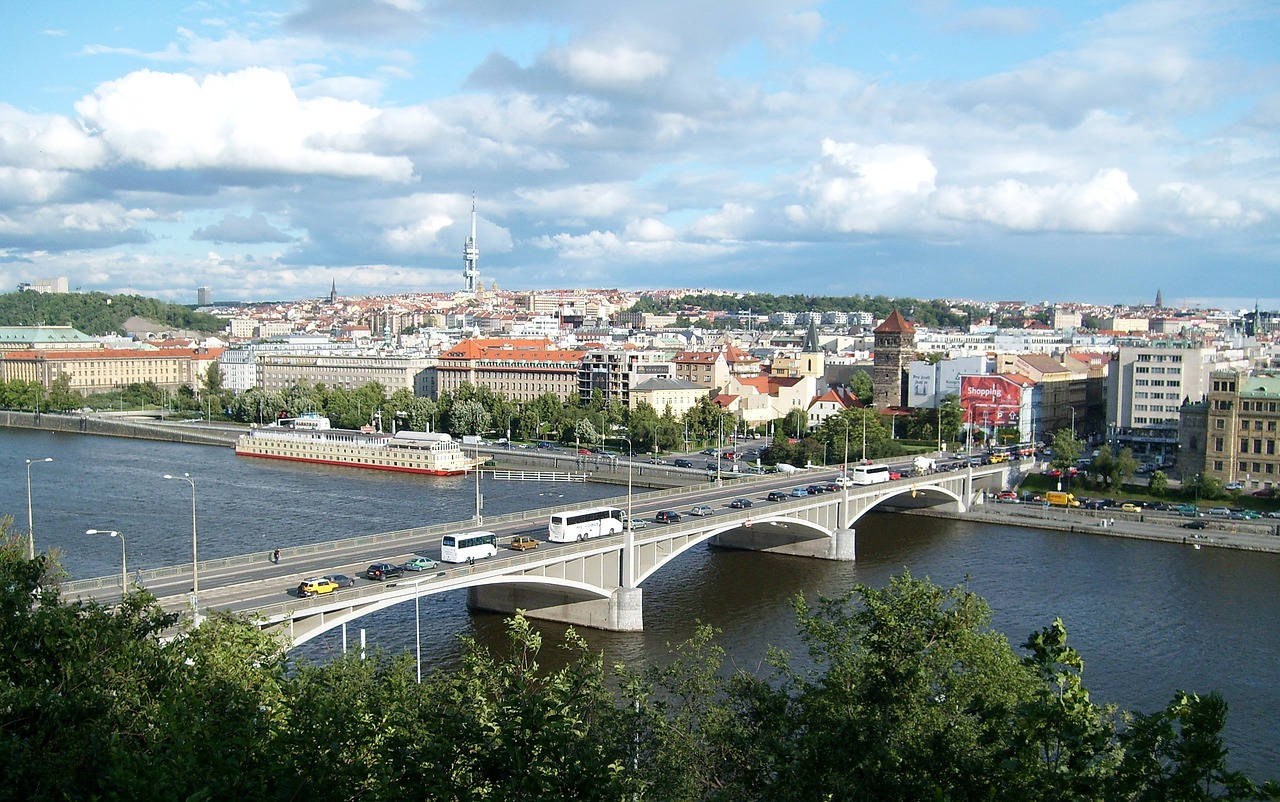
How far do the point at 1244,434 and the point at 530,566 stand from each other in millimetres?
39121

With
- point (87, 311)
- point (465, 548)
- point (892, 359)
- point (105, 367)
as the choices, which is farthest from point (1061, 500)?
point (87, 311)

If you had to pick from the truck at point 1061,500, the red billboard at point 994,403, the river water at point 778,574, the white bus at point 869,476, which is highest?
the red billboard at point 994,403

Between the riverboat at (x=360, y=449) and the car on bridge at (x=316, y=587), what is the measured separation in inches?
1471

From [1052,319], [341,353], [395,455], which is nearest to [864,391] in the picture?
[395,455]

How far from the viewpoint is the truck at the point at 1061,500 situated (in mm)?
50875

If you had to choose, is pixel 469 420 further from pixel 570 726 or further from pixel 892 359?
pixel 570 726

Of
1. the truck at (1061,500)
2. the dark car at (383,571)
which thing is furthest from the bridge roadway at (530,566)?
the truck at (1061,500)

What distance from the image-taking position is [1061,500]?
5125 centimetres

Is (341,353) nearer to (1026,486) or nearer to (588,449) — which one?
(588,449)

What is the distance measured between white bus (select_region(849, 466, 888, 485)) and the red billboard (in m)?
22.7

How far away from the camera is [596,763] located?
974 centimetres

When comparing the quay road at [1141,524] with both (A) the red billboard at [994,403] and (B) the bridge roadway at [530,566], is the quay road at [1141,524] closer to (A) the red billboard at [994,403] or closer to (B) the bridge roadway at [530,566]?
(B) the bridge roadway at [530,566]

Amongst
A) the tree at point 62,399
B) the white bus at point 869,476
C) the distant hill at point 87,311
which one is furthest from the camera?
the distant hill at point 87,311

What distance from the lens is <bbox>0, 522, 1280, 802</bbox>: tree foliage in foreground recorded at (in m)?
8.76
